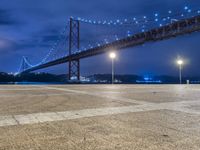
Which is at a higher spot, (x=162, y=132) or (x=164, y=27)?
(x=164, y=27)

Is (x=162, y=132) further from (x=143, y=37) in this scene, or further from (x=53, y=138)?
(x=143, y=37)

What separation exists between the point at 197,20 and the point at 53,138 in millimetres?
37644

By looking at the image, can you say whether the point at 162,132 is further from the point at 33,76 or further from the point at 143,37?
the point at 33,76

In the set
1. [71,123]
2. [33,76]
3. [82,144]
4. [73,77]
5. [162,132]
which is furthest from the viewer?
[33,76]

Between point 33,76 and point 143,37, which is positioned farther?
point 33,76

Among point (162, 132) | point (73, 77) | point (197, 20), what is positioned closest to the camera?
point (162, 132)

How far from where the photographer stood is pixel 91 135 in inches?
173

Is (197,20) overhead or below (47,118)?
overhead

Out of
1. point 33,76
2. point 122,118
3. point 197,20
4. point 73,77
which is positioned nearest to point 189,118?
point 122,118

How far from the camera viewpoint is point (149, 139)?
414cm

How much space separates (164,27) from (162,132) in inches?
1589

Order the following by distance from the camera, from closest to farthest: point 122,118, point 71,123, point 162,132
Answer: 1. point 162,132
2. point 71,123
3. point 122,118

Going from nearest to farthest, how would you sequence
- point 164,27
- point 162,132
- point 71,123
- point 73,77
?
1. point 162,132
2. point 71,123
3. point 164,27
4. point 73,77

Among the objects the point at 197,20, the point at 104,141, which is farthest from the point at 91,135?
the point at 197,20
